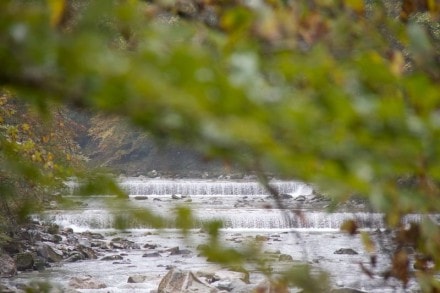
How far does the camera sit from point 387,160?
625mm

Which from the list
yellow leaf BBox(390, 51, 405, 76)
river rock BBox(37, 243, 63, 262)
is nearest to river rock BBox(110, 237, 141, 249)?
river rock BBox(37, 243, 63, 262)

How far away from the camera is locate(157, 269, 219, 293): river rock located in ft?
39.1

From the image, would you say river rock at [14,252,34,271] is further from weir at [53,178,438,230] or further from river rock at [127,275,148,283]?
river rock at [127,275,148,283]

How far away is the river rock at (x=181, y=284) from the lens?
11930mm

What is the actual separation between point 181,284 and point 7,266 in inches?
135

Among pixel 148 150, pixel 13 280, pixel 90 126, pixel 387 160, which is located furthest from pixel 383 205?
pixel 90 126

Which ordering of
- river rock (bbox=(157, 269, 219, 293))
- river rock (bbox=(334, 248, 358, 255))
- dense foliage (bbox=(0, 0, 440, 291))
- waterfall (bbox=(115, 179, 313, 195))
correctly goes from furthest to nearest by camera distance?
waterfall (bbox=(115, 179, 313, 195)) < river rock (bbox=(334, 248, 358, 255)) < river rock (bbox=(157, 269, 219, 293)) < dense foliage (bbox=(0, 0, 440, 291))

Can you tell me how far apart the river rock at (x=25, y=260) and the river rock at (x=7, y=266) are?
0.42 feet

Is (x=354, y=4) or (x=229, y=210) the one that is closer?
(x=354, y=4)

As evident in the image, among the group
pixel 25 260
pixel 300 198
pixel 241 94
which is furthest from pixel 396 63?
pixel 300 198

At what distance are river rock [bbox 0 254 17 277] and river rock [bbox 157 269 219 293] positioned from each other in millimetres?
2759

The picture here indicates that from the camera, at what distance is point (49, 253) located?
1580 centimetres

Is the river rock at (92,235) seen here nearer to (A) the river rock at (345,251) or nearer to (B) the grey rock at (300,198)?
(B) the grey rock at (300,198)

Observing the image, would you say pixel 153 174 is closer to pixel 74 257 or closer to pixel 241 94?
pixel 74 257
